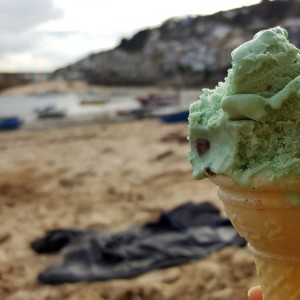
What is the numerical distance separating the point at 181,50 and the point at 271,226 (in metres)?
50.0

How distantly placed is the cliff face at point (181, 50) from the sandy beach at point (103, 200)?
23.4m

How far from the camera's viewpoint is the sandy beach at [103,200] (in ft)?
13.3

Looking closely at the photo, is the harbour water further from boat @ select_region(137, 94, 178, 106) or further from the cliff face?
the cliff face

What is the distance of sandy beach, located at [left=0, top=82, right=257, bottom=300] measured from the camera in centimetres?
404

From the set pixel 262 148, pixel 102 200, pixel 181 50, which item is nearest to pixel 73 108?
pixel 102 200

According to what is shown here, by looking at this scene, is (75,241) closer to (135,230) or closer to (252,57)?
(135,230)

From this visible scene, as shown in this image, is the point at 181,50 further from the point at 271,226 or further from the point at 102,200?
the point at 271,226

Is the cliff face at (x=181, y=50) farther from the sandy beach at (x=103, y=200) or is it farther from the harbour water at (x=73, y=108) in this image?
the sandy beach at (x=103, y=200)

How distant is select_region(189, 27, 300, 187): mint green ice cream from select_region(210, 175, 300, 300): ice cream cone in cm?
4

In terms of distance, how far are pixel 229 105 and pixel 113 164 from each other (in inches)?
318

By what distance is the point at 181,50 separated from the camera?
5025cm

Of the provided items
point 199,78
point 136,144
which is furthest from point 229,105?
point 199,78

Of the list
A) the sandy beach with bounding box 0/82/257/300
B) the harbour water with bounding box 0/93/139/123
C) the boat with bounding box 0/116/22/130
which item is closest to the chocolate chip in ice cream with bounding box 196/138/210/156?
the sandy beach with bounding box 0/82/257/300

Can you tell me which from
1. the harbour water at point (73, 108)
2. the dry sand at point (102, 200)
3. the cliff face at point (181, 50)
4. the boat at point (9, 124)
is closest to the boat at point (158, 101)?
the harbour water at point (73, 108)
